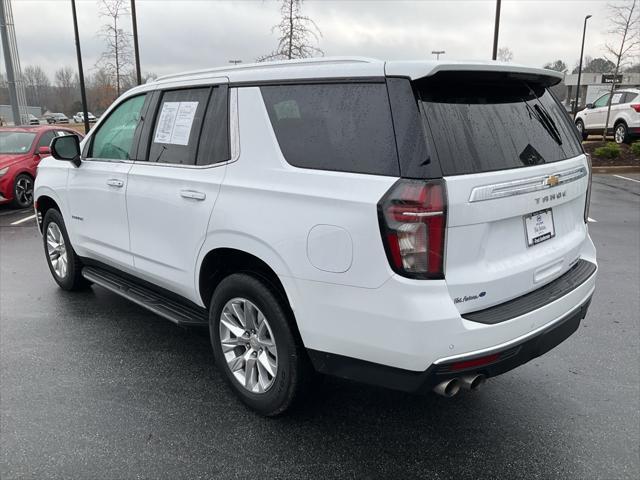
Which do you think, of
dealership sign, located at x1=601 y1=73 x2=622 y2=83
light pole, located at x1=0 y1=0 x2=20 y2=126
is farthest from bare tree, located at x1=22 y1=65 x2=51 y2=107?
dealership sign, located at x1=601 y1=73 x2=622 y2=83

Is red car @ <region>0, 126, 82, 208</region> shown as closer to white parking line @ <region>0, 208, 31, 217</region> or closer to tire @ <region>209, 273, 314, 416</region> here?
white parking line @ <region>0, 208, 31, 217</region>

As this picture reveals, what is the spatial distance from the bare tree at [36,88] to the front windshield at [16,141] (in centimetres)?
5746

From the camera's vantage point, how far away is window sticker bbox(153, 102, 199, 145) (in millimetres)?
3390

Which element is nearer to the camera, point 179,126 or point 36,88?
point 179,126

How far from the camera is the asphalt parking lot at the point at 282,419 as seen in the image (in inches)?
105

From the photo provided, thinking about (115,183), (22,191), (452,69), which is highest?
(452,69)

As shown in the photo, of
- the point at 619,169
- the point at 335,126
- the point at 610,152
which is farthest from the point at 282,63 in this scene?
the point at 610,152

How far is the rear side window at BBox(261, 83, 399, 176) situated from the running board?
1.36 meters

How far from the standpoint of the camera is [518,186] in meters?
2.47

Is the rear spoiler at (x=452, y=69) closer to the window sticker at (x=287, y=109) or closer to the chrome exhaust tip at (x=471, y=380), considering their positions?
the window sticker at (x=287, y=109)

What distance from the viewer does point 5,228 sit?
28.4 feet

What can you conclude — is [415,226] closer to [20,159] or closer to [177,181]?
[177,181]

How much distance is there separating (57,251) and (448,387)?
4.27 metres

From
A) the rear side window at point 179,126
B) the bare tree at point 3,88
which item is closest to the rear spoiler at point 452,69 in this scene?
the rear side window at point 179,126
